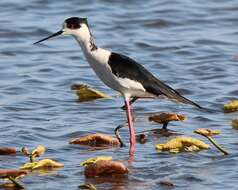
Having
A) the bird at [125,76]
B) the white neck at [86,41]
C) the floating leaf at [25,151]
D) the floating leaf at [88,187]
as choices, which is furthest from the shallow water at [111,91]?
the white neck at [86,41]

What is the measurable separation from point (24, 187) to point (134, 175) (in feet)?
3.38

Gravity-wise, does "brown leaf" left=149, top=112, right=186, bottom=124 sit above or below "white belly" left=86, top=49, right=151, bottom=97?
below

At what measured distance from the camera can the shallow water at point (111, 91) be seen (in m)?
8.75

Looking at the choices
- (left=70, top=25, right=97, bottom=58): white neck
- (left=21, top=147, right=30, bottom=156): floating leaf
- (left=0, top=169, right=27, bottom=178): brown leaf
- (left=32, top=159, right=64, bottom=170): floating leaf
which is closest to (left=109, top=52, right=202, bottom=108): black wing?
(left=70, top=25, right=97, bottom=58): white neck

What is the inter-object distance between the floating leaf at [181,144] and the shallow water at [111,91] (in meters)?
0.08

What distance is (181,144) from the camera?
926 centimetres

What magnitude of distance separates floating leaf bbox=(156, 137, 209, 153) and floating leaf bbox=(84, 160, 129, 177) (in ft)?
3.15

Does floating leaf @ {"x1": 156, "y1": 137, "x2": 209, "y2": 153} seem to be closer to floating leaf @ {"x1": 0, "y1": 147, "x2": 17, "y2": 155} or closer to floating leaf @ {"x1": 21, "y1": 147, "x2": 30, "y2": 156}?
floating leaf @ {"x1": 21, "y1": 147, "x2": 30, "y2": 156}

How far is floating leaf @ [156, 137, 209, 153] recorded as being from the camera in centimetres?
922

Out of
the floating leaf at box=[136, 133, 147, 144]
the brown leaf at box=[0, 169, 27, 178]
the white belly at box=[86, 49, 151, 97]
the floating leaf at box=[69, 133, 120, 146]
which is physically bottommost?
the floating leaf at box=[136, 133, 147, 144]

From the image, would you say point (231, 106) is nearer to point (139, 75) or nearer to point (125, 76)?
point (139, 75)

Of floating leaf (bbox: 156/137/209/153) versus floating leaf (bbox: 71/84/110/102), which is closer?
floating leaf (bbox: 156/137/209/153)

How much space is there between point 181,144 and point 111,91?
3.07 metres

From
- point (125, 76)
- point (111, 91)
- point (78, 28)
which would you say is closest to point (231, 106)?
point (125, 76)
